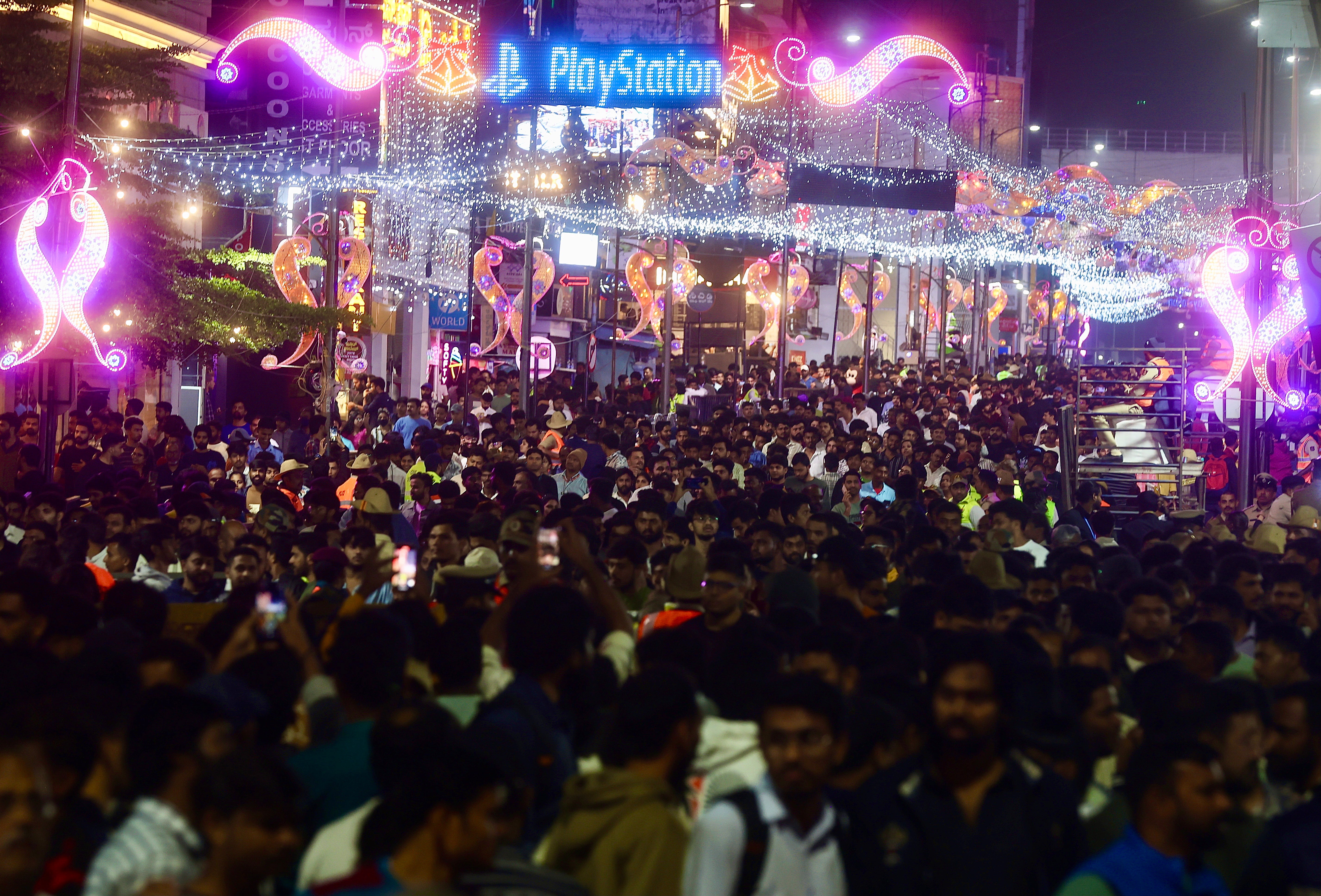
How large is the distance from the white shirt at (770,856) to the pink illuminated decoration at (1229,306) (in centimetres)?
1582

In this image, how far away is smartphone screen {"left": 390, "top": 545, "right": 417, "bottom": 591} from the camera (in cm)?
671

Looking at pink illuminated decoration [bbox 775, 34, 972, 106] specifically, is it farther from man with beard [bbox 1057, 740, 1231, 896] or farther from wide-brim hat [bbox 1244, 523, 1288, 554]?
man with beard [bbox 1057, 740, 1231, 896]

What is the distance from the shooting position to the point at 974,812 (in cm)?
445

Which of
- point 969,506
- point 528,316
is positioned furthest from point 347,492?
point 528,316

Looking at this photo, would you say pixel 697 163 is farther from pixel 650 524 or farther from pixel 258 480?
pixel 650 524

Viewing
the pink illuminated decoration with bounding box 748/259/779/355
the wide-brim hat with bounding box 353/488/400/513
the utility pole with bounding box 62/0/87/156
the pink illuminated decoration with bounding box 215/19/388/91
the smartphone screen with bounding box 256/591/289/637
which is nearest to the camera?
the smartphone screen with bounding box 256/591/289/637

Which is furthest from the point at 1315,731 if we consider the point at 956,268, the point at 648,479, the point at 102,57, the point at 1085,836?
the point at 956,268

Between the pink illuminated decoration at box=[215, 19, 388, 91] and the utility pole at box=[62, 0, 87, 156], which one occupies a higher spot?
the pink illuminated decoration at box=[215, 19, 388, 91]

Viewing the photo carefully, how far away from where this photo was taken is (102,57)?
20.9m

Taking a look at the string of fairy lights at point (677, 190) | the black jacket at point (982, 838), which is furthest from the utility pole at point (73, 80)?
the black jacket at point (982, 838)

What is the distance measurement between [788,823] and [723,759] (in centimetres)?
75

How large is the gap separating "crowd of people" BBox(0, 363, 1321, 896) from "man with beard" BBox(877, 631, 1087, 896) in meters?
0.01

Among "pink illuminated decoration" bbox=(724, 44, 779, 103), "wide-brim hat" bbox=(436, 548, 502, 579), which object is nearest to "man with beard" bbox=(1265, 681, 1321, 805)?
"wide-brim hat" bbox=(436, 548, 502, 579)

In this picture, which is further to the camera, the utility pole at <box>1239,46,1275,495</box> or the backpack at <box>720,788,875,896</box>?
the utility pole at <box>1239,46,1275,495</box>
